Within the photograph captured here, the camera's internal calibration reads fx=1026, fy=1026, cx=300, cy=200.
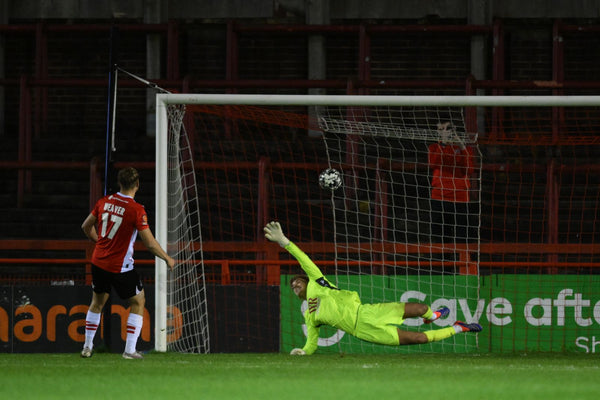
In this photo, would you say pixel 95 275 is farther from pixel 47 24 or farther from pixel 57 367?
pixel 47 24

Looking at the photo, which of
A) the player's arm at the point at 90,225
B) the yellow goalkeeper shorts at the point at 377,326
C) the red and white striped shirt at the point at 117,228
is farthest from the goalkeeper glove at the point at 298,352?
the player's arm at the point at 90,225

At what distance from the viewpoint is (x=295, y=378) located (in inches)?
250

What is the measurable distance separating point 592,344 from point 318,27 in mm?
8140

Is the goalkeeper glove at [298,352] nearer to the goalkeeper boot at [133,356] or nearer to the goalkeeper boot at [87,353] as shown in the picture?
the goalkeeper boot at [133,356]

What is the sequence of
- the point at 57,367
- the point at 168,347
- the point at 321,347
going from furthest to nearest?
the point at 321,347 < the point at 168,347 < the point at 57,367

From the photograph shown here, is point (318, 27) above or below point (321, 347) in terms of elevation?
above

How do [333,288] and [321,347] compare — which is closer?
→ [333,288]

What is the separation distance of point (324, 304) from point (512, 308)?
248 cm

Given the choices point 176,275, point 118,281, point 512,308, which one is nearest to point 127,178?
point 118,281

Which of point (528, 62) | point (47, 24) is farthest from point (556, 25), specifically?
point (47, 24)

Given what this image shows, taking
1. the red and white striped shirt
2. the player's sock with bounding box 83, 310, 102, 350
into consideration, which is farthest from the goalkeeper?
the player's sock with bounding box 83, 310, 102, 350

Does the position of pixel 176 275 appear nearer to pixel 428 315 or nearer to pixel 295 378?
pixel 428 315

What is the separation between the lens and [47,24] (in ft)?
53.8

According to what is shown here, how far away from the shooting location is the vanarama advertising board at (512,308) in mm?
9984
